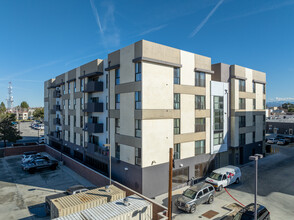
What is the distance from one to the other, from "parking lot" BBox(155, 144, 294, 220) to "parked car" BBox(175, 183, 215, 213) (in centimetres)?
47

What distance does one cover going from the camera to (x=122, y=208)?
12.2 m

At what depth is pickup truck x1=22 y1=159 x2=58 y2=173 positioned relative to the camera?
26389mm

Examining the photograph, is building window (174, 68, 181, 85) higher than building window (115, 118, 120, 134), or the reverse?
building window (174, 68, 181, 85)

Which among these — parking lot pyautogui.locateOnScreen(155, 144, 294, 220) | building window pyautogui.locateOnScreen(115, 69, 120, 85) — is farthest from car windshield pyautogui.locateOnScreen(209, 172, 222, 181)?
building window pyautogui.locateOnScreen(115, 69, 120, 85)

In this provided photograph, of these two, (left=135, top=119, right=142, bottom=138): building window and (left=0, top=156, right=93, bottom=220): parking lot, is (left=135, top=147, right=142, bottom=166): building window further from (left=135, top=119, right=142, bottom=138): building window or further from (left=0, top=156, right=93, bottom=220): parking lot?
(left=0, top=156, right=93, bottom=220): parking lot

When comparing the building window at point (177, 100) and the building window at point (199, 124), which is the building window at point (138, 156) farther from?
the building window at point (199, 124)

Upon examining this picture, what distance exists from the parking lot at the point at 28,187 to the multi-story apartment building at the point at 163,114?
4.15 meters

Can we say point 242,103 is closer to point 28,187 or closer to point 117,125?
point 117,125

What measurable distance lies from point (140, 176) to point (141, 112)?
6.16 m

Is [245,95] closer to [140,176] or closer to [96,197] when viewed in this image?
[140,176]

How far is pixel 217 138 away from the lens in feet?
82.8

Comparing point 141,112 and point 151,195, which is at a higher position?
point 141,112

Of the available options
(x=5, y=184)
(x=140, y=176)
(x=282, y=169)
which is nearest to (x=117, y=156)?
(x=140, y=176)

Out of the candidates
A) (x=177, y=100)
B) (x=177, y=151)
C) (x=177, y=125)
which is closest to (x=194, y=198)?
(x=177, y=151)
